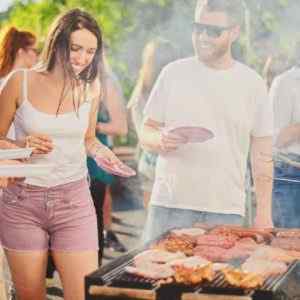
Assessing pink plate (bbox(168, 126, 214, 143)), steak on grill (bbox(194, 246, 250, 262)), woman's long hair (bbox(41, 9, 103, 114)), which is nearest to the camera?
steak on grill (bbox(194, 246, 250, 262))

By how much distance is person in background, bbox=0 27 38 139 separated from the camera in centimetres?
390

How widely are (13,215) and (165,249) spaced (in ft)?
1.78

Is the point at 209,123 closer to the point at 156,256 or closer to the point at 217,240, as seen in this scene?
the point at 217,240

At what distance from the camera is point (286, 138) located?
3779 mm

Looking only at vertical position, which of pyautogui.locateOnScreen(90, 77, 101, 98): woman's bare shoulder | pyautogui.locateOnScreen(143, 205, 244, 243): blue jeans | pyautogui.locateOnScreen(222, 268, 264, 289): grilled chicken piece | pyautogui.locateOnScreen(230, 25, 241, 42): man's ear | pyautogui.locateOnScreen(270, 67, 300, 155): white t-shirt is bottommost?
pyautogui.locateOnScreen(143, 205, 244, 243): blue jeans

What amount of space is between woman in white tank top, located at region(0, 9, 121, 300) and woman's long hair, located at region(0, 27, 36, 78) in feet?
2.62

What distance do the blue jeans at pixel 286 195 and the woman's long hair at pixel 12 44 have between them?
1.24m

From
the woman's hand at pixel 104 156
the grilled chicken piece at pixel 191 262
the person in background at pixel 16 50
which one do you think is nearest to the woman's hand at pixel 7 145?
the woman's hand at pixel 104 156

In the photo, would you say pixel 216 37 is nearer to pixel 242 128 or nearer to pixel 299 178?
pixel 242 128

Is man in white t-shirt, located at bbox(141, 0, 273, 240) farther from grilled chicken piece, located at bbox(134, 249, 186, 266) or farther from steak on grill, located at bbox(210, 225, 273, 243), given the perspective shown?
grilled chicken piece, located at bbox(134, 249, 186, 266)

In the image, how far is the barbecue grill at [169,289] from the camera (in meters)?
2.46

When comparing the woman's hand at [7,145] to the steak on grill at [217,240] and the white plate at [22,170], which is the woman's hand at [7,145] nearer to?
the white plate at [22,170]

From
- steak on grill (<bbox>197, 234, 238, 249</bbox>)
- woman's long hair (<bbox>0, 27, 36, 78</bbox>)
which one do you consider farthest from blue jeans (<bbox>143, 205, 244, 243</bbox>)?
woman's long hair (<bbox>0, 27, 36, 78</bbox>)

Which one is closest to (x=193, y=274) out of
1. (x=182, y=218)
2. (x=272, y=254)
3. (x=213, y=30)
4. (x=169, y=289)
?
(x=169, y=289)
